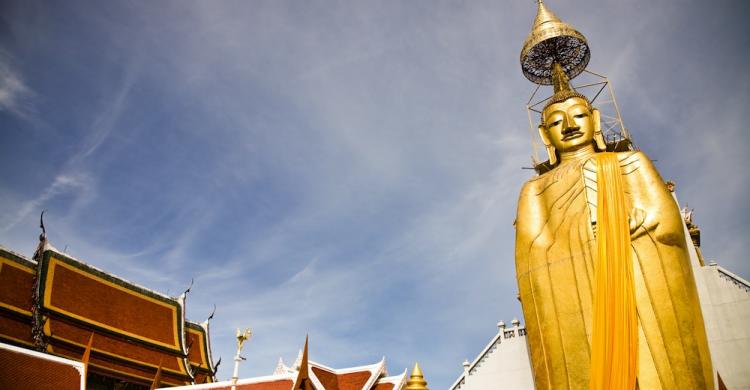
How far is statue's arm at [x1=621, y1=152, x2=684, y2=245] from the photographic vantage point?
7031mm

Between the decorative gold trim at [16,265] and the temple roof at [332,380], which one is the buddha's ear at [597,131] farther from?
the decorative gold trim at [16,265]

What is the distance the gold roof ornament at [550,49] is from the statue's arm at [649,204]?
223 inches

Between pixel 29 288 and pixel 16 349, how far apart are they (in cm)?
767

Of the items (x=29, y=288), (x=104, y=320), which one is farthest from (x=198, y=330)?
(x=29, y=288)

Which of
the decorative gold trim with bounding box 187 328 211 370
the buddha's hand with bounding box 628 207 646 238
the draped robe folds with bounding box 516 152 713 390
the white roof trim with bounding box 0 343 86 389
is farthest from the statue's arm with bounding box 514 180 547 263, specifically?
the decorative gold trim with bounding box 187 328 211 370

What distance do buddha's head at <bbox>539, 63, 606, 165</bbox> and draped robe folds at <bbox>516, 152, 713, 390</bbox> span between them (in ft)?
1.74

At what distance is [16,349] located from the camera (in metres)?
9.40

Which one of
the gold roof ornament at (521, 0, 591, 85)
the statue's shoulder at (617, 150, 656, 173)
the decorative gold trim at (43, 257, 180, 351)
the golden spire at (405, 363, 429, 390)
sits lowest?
the golden spire at (405, 363, 429, 390)

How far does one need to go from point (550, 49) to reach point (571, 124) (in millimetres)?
5096

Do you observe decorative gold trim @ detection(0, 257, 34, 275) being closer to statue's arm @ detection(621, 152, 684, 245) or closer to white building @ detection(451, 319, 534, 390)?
white building @ detection(451, 319, 534, 390)

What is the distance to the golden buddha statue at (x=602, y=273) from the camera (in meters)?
6.29

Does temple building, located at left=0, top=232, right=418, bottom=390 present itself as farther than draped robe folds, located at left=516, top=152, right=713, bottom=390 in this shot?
Yes

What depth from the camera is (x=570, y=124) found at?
29.4 feet

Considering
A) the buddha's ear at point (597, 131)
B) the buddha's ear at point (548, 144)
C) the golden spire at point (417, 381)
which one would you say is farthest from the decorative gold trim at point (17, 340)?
the buddha's ear at point (597, 131)
